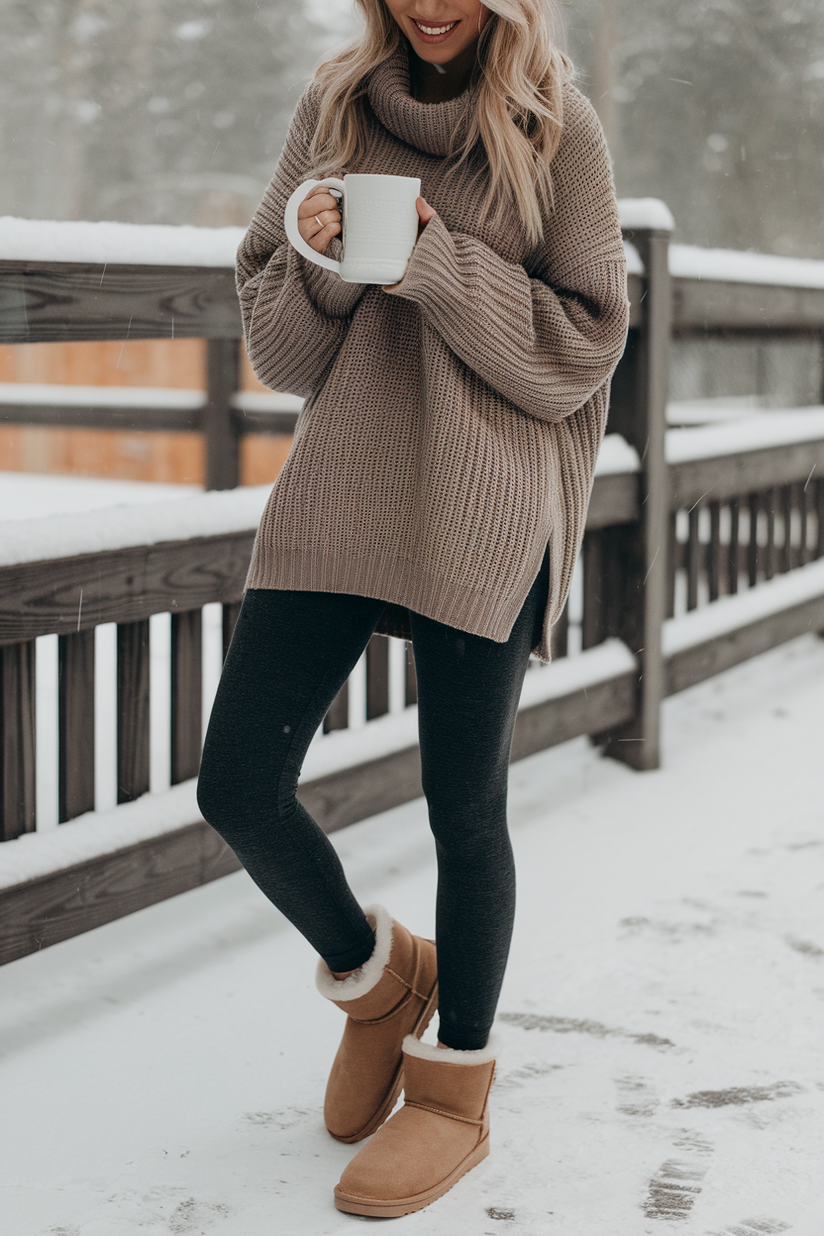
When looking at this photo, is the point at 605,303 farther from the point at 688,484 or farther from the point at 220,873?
the point at 688,484

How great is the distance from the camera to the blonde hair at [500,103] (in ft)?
5.04

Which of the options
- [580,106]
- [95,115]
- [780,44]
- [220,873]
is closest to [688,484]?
[220,873]

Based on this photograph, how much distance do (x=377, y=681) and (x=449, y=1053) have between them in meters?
1.27

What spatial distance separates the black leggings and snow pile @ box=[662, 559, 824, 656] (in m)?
2.17

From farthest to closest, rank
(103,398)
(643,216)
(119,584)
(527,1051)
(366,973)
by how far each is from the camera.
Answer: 1. (103,398)
2. (643,216)
3. (119,584)
4. (527,1051)
5. (366,973)

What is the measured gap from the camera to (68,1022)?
2.20m

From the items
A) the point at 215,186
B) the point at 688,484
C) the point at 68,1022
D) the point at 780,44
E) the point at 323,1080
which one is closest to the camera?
the point at 323,1080

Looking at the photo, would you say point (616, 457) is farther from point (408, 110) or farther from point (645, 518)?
point (408, 110)

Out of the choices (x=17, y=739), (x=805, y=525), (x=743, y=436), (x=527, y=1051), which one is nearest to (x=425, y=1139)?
(x=527, y=1051)

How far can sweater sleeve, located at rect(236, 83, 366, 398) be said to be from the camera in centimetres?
161

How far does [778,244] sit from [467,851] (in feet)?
52.4

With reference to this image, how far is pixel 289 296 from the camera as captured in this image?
63.1 inches

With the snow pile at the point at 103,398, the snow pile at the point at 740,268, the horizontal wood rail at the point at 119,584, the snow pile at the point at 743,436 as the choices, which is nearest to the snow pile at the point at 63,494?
the snow pile at the point at 103,398

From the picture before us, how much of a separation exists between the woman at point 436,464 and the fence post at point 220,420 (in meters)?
3.57
